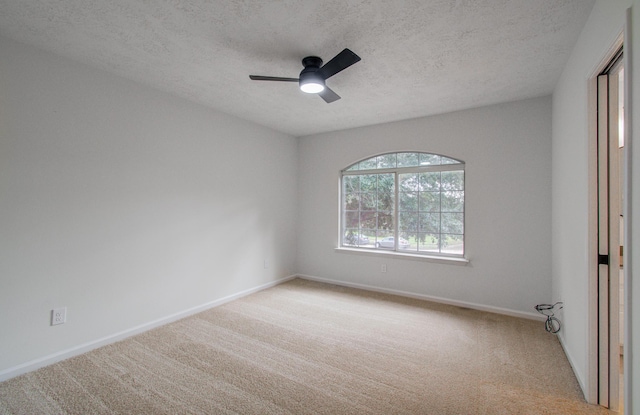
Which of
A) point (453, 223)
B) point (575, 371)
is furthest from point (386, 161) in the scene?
point (575, 371)

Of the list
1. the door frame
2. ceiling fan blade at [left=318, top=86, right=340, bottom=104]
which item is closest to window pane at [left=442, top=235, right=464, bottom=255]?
the door frame

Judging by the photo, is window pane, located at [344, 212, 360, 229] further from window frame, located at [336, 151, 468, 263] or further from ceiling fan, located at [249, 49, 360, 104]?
ceiling fan, located at [249, 49, 360, 104]

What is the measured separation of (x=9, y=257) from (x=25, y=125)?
1.01 meters

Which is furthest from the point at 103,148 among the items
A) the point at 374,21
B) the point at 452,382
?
the point at 452,382

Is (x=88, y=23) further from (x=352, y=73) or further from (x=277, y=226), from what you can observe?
(x=277, y=226)

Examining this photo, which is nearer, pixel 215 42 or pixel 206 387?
pixel 206 387

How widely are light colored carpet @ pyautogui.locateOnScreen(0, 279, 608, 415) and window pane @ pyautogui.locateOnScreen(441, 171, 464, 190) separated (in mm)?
1649

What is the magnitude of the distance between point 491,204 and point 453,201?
457mm

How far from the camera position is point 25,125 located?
7.13 feet

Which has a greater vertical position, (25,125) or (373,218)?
(25,125)

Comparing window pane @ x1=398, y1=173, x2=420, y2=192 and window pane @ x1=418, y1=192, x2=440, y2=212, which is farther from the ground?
window pane @ x1=398, y1=173, x2=420, y2=192

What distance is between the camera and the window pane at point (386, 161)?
169 inches

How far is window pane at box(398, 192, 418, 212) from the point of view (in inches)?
162

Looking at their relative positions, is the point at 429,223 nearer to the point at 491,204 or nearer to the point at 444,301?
the point at 491,204
